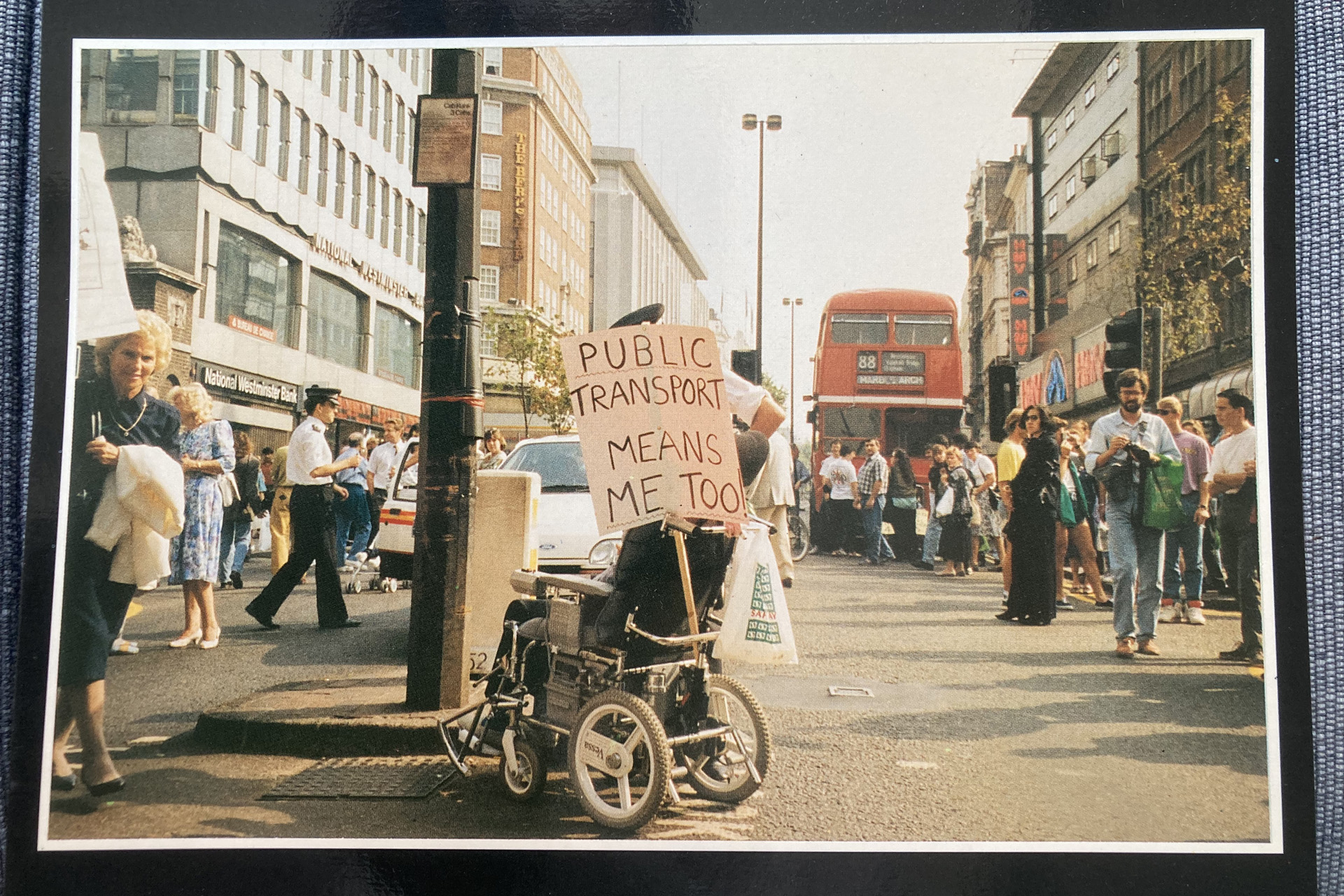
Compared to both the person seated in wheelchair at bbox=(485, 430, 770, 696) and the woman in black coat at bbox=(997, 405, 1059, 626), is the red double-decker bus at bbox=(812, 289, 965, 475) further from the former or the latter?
the person seated in wheelchair at bbox=(485, 430, 770, 696)

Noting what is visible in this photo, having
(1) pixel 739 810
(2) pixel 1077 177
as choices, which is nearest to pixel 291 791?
(1) pixel 739 810

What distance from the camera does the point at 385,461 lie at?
13.9 ft

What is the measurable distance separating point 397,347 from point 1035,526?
3.17 meters

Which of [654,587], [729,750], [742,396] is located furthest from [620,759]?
[742,396]

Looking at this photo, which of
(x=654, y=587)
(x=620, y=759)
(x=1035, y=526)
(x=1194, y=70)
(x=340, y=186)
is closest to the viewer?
(x=620, y=759)

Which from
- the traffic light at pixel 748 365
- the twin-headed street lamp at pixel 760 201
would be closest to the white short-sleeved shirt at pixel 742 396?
the traffic light at pixel 748 365

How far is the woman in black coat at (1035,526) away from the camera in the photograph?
147 inches

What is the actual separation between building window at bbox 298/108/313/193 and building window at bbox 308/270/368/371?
1.33 ft

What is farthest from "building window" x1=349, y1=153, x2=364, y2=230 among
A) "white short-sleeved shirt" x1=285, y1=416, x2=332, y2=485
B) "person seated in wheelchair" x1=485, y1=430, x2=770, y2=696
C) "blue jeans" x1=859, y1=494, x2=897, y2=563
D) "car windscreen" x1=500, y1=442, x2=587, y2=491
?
"blue jeans" x1=859, y1=494, x2=897, y2=563

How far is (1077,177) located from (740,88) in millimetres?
1674

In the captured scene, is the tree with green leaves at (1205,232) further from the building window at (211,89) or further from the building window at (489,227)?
the building window at (211,89)

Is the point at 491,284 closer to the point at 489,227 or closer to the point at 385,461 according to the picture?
the point at 489,227

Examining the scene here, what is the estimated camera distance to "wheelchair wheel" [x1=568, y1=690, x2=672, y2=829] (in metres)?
3.02

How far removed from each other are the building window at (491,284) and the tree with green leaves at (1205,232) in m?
2.85
